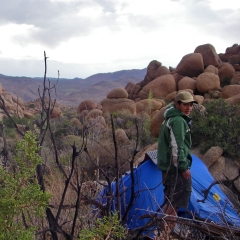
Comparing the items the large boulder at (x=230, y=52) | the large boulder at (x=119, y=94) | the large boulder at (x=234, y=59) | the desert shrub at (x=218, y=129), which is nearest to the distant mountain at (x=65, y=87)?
the large boulder at (x=230, y=52)

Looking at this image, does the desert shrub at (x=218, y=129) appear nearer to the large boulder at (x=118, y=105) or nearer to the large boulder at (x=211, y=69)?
the large boulder at (x=118, y=105)

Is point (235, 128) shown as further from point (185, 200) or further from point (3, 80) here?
point (3, 80)

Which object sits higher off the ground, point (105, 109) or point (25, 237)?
point (25, 237)

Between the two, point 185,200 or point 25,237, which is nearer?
point 25,237

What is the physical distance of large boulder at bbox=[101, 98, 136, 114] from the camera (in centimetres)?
1979

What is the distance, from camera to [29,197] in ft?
3.57

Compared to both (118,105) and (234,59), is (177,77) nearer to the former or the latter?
(234,59)

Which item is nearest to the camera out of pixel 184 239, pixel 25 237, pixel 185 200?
pixel 25 237

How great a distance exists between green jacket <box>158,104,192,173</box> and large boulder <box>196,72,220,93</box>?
17339mm

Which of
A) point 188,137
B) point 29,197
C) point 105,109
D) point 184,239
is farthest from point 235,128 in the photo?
point 105,109

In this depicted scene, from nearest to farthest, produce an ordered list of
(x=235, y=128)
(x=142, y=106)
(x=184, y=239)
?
Answer: (x=184, y=239) → (x=235, y=128) → (x=142, y=106)

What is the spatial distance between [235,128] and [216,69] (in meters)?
16.7

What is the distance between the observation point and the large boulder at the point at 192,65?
76.3ft

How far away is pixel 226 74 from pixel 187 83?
9.06 ft
